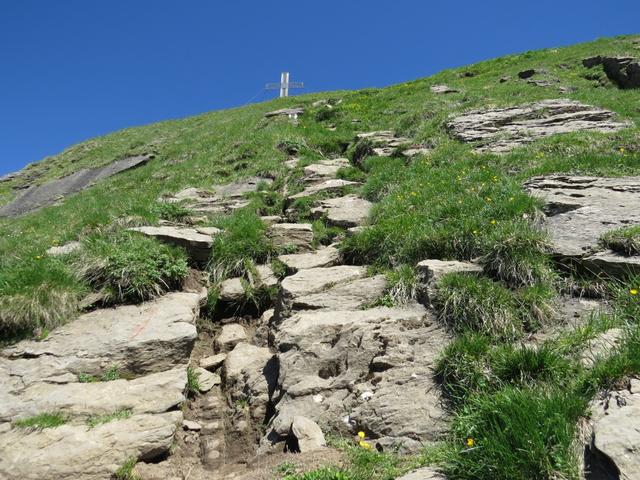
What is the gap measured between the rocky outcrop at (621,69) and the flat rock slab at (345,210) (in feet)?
58.1

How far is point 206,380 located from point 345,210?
6.32m

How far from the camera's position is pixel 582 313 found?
5555mm

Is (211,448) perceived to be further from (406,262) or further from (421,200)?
(421,200)

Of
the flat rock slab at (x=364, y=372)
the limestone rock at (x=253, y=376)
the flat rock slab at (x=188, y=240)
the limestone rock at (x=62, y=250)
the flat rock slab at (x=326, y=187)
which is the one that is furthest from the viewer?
the flat rock slab at (x=326, y=187)

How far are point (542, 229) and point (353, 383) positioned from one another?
14.2 feet

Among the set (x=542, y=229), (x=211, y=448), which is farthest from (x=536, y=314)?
(x=211, y=448)

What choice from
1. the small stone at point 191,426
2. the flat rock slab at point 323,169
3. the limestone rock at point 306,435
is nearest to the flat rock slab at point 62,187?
the flat rock slab at point 323,169

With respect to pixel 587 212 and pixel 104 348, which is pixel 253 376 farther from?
pixel 587 212

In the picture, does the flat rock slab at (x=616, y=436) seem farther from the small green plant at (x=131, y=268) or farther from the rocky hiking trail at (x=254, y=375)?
the small green plant at (x=131, y=268)

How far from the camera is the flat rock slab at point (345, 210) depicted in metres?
10.7

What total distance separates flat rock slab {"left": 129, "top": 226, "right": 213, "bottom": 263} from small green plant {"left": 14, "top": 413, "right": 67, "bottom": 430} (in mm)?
4505

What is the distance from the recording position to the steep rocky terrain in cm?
398

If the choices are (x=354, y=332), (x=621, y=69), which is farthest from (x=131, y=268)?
(x=621, y=69)

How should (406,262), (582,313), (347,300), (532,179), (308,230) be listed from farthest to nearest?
1. (308,230)
2. (532,179)
3. (406,262)
4. (347,300)
5. (582,313)
